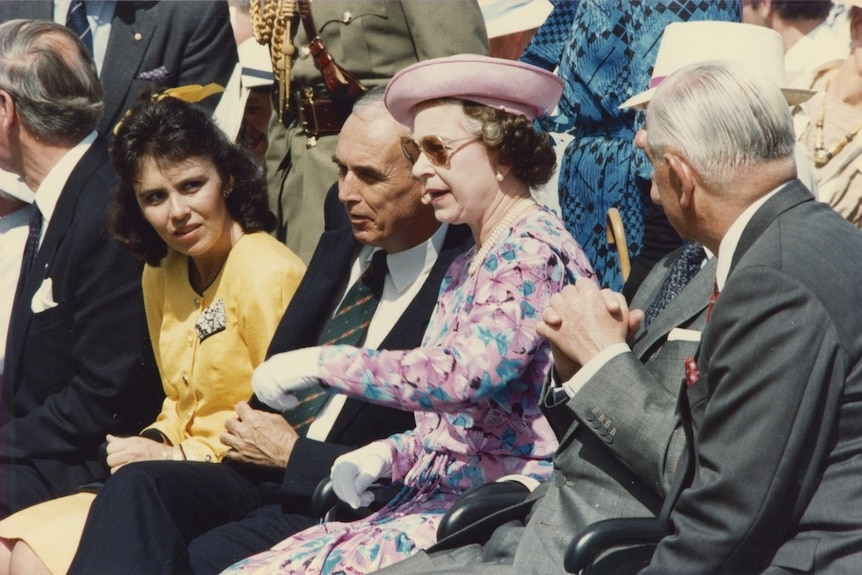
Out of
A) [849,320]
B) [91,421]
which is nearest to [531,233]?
[849,320]

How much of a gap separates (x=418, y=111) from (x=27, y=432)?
2113mm

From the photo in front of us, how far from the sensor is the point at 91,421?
5.07m

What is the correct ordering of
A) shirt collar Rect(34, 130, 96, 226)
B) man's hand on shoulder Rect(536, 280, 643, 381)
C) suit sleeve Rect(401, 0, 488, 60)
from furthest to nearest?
shirt collar Rect(34, 130, 96, 226), suit sleeve Rect(401, 0, 488, 60), man's hand on shoulder Rect(536, 280, 643, 381)

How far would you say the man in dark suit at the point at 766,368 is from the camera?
273cm

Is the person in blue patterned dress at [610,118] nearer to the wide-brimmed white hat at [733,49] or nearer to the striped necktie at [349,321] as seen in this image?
the wide-brimmed white hat at [733,49]

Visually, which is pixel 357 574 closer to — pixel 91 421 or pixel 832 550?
pixel 832 550

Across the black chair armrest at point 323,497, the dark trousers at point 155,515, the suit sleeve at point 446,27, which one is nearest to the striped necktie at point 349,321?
the dark trousers at point 155,515

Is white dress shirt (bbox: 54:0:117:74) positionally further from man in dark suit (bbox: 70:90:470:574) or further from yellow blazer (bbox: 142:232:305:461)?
man in dark suit (bbox: 70:90:470:574)

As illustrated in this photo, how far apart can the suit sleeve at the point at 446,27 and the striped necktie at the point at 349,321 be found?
3.65 ft

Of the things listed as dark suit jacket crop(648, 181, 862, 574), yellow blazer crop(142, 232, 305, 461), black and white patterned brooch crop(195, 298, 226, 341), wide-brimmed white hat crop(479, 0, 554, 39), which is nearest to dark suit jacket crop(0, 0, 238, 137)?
wide-brimmed white hat crop(479, 0, 554, 39)

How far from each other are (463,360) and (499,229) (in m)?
0.52

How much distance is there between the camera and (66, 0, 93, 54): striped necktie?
6.49 metres

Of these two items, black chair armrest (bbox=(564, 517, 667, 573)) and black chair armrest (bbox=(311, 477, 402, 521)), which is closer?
black chair armrest (bbox=(564, 517, 667, 573))

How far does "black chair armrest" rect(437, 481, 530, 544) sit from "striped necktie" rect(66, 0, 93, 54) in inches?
149
